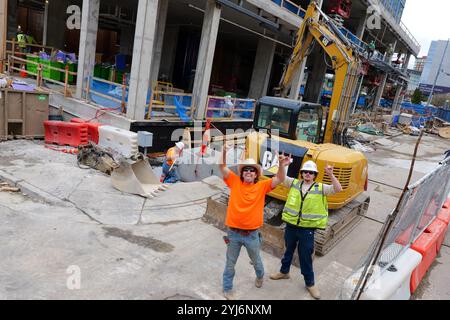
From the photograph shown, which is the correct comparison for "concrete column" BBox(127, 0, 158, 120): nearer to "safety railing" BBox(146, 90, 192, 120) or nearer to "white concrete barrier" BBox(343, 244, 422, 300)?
"safety railing" BBox(146, 90, 192, 120)

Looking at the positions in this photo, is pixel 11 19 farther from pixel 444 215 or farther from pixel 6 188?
pixel 444 215

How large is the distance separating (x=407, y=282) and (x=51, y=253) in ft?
16.2

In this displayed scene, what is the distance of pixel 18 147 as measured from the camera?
9883 millimetres

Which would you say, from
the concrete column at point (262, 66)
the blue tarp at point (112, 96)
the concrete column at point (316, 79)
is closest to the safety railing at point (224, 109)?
the blue tarp at point (112, 96)

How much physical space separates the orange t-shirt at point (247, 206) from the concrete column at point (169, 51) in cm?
2040

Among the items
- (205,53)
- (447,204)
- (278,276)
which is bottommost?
(278,276)

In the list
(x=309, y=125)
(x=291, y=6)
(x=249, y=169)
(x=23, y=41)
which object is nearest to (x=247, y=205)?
(x=249, y=169)

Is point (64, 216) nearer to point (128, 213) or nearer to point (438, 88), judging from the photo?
point (128, 213)

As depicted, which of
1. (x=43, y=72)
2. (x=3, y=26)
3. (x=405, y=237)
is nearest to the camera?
(x=405, y=237)

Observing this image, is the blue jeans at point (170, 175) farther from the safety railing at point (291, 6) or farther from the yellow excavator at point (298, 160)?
the safety railing at point (291, 6)

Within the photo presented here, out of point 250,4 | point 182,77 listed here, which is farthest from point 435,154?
point 182,77

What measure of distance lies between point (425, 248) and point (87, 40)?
1270 cm

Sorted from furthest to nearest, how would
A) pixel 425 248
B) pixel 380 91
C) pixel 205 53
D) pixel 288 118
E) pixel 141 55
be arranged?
pixel 380 91, pixel 205 53, pixel 141 55, pixel 288 118, pixel 425 248

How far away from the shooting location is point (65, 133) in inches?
427
